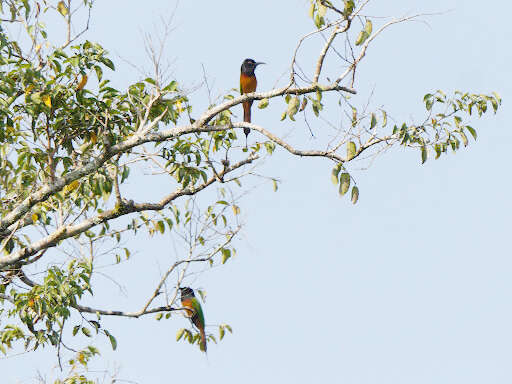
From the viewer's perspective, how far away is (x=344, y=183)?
212 inches

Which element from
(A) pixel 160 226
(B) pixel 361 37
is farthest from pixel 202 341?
(B) pixel 361 37

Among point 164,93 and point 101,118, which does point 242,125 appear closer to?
point 164,93

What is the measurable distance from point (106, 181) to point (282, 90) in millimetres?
1540

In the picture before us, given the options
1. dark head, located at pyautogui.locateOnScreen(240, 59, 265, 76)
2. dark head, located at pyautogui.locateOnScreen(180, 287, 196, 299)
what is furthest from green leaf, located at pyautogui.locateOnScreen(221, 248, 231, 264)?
dark head, located at pyautogui.locateOnScreen(240, 59, 265, 76)

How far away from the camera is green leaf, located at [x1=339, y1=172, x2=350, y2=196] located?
5.38m

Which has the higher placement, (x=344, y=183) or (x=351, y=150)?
(x=351, y=150)

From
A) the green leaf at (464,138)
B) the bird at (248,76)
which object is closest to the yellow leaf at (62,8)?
the bird at (248,76)

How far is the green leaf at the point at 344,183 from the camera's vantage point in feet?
17.6

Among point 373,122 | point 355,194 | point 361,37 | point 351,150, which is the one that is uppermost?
point 361,37

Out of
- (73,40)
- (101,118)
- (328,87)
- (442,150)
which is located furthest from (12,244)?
(442,150)

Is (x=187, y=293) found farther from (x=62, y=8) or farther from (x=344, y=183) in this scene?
(x=62, y=8)

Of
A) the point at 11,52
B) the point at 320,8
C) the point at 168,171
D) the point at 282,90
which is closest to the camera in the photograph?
the point at 320,8

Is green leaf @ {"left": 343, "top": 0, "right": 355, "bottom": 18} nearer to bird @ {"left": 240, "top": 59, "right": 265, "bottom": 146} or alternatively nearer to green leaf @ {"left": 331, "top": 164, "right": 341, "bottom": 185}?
green leaf @ {"left": 331, "top": 164, "right": 341, "bottom": 185}

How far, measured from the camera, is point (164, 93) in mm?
6441
